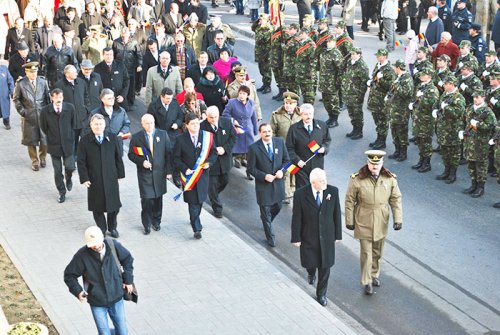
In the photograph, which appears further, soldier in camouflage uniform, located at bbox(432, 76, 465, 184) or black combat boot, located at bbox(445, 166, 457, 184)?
black combat boot, located at bbox(445, 166, 457, 184)

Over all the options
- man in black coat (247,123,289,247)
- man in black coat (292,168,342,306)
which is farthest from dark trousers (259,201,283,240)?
man in black coat (292,168,342,306)

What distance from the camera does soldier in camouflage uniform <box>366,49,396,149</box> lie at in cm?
1789

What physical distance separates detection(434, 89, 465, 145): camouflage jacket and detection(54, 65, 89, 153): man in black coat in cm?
606

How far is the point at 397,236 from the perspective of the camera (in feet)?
47.0

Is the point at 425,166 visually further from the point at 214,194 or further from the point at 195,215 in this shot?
the point at 195,215

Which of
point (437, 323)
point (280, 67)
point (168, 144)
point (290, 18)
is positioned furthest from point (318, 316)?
point (290, 18)

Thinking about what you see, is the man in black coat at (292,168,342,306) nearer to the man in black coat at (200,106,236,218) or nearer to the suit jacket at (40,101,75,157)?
the man in black coat at (200,106,236,218)

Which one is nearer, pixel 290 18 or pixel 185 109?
pixel 185 109

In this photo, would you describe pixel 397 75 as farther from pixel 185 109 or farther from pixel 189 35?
pixel 189 35

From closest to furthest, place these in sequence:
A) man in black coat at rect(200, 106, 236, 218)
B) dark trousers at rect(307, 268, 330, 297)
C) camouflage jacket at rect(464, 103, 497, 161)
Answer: dark trousers at rect(307, 268, 330, 297)
man in black coat at rect(200, 106, 236, 218)
camouflage jacket at rect(464, 103, 497, 161)

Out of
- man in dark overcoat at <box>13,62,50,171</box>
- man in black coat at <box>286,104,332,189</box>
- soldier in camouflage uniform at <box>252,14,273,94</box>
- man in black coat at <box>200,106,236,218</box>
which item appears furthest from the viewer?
soldier in camouflage uniform at <box>252,14,273,94</box>

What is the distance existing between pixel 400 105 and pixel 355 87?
1.56 m

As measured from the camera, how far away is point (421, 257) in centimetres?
1357

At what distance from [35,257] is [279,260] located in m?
3.33
